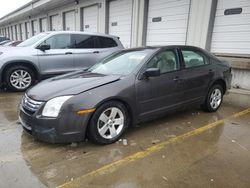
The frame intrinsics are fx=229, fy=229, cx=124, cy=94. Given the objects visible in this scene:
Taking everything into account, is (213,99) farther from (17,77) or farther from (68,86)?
(17,77)

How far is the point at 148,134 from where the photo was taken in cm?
389

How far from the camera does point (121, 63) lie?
414cm

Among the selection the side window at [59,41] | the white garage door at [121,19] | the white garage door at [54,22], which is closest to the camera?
the side window at [59,41]

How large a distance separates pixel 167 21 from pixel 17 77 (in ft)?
19.4

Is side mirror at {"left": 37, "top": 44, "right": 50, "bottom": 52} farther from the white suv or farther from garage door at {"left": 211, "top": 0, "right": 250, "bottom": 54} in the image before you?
garage door at {"left": 211, "top": 0, "right": 250, "bottom": 54}

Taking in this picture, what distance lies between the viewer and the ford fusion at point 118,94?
3107mm

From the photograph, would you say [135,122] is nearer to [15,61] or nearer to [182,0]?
[15,61]

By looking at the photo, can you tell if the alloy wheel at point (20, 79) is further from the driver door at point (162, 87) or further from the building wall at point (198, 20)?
the building wall at point (198, 20)

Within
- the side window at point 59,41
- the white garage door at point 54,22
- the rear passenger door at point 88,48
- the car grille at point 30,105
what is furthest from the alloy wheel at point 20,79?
the white garage door at point 54,22

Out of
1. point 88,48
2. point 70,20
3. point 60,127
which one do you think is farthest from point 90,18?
point 60,127

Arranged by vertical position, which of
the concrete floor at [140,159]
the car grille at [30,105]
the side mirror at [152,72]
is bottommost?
the concrete floor at [140,159]

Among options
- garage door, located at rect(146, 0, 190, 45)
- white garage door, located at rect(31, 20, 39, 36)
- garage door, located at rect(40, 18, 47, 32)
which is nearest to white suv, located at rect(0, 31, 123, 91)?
garage door, located at rect(146, 0, 190, 45)

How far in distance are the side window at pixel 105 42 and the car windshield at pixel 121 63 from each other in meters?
3.18

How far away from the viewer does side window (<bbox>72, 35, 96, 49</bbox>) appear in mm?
A: 7227
